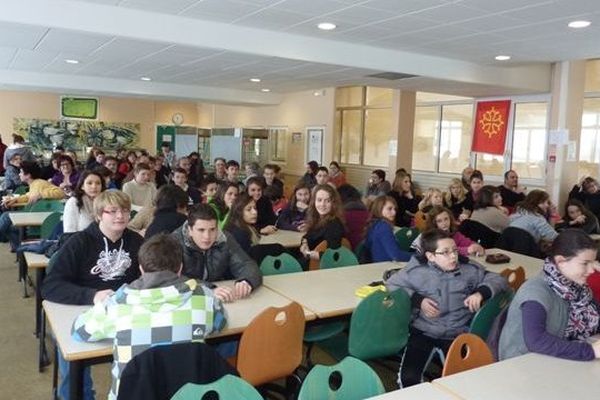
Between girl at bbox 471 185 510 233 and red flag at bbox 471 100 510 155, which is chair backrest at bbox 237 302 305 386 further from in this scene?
red flag at bbox 471 100 510 155

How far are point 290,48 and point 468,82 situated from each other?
2.71 meters

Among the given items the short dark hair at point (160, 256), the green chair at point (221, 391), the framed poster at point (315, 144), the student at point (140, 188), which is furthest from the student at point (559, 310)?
the framed poster at point (315, 144)

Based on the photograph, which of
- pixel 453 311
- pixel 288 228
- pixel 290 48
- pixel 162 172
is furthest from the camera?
pixel 162 172

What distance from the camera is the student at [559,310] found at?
2070 mm

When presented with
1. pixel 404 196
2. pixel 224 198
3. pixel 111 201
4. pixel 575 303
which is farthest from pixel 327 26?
pixel 575 303

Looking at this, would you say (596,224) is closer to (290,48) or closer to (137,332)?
(290,48)

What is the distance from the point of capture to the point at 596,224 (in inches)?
229

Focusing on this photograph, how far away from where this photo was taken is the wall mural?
13.7 meters

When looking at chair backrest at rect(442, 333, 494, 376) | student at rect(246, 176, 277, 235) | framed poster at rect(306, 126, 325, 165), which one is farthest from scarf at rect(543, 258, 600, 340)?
framed poster at rect(306, 126, 325, 165)

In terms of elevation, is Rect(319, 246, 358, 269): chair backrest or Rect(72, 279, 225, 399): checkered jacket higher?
Rect(72, 279, 225, 399): checkered jacket

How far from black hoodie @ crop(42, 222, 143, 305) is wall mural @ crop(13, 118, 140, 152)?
12.4 metres

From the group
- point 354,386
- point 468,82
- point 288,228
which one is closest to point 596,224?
point 468,82

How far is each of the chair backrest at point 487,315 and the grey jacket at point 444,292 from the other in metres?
0.05

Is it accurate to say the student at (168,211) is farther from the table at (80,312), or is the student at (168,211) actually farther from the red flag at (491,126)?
the red flag at (491,126)
